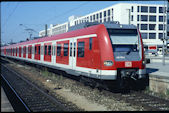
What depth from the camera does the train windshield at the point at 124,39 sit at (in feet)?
32.4

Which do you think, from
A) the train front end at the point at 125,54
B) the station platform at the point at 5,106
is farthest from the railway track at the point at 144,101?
the station platform at the point at 5,106

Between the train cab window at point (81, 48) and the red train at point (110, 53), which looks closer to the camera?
the red train at point (110, 53)

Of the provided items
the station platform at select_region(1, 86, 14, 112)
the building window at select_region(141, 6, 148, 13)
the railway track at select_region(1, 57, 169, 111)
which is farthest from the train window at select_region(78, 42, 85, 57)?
the building window at select_region(141, 6, 148, 13)

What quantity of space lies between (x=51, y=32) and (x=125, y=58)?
107 meters

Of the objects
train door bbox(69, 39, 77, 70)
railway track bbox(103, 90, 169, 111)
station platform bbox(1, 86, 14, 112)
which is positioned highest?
train door bbox(69, 39, 77, 70)

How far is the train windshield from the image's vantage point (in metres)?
9.88

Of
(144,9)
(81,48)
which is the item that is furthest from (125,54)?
(144,9)

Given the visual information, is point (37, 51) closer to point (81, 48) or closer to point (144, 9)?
point (81, 48)

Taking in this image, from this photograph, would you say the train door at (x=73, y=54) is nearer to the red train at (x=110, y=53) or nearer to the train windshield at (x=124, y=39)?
the red train at (x=110, y=53)

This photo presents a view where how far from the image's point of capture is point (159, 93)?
10234mm

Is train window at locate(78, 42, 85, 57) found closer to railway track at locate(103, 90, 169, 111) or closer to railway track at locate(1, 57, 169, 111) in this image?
railway track at locate(1, 57, 169, 111)

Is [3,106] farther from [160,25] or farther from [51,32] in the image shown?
[51,32]

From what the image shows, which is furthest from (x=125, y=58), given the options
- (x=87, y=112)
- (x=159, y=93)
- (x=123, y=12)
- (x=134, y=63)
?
(x=123, y=12)

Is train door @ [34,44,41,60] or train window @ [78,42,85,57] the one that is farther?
train door @ [34,44,41,60]
